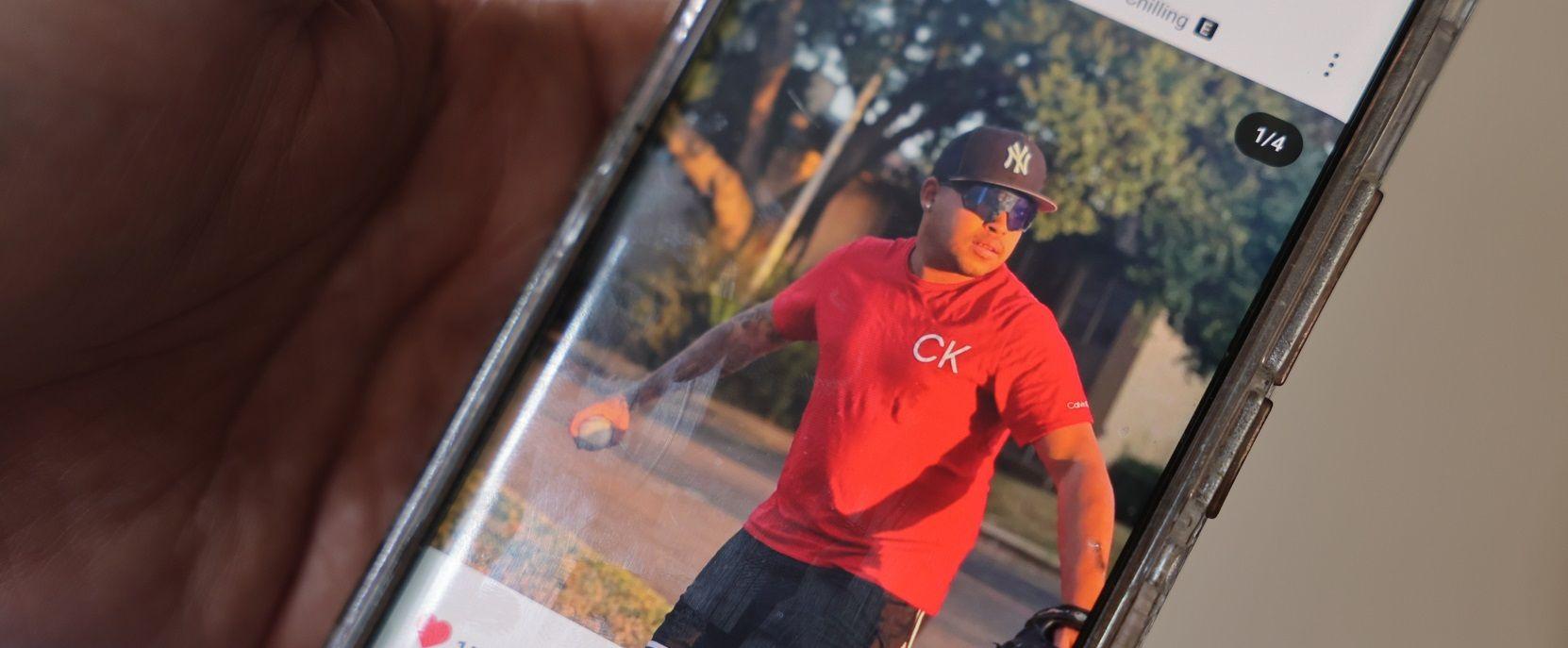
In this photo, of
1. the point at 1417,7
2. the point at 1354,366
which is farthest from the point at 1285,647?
the point at 1417,7

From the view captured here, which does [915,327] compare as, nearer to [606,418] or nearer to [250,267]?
[606,418]

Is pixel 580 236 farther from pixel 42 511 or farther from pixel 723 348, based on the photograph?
pixel 42 511

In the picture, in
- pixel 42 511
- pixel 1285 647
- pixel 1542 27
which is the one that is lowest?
pixel 42 511

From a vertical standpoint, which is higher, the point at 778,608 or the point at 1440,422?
the point at 1440,422

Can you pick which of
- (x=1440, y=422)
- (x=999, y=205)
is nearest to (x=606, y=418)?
(x=999, y=205)

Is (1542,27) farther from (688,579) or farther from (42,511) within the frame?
(42,511)

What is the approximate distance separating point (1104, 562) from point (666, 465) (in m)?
0.12

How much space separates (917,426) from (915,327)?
3 centimetres

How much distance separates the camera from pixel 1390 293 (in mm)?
338

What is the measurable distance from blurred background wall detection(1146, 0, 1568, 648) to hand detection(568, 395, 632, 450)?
20 cm

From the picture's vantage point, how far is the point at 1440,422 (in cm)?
34

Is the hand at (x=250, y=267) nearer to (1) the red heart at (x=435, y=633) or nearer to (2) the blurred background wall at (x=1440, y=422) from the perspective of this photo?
(1) the red heart at (x=435, y=633)

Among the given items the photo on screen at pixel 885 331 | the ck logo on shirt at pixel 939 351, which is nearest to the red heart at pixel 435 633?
the photo on screen at pixel 885 331

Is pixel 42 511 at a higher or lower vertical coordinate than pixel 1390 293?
lower
